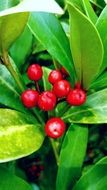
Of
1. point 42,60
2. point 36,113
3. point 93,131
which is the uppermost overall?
point 36,113

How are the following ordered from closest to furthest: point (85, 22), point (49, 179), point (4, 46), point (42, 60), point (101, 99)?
point (85, 22), point (4, 46), point (101, 99), point (49, 179), point (42, 60)

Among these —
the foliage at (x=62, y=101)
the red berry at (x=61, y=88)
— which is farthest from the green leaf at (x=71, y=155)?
the red berry at (x=61, y=88)

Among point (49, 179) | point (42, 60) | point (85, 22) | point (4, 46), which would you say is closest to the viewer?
point (85, 22)

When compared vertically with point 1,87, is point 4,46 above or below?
above

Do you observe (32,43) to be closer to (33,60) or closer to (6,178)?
(33,60)

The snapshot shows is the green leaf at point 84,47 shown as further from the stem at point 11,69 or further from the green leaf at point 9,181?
the green leaf at point 9,181

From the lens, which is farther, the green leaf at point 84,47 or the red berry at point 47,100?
the red berry at point 47,100

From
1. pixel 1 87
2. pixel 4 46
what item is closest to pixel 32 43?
pixel 1 87
